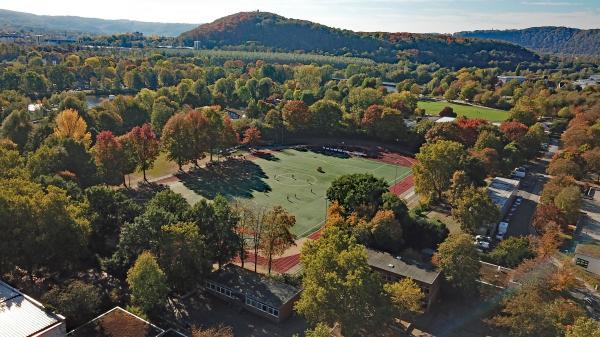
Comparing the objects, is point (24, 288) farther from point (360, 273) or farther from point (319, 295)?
point (360, 273)

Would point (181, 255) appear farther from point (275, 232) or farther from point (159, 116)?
point (159, 116)

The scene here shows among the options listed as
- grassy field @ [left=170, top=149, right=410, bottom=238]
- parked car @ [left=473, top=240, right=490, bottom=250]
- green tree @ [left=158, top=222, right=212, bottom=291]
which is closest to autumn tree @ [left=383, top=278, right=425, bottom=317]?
green tree @ [left=158, top=222, right=212, bottom=291]

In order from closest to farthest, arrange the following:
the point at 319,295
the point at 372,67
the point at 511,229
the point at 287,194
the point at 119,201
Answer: the point at 319,295
the point at 119,201
the point at 511,229
the point at 287,194
the point at 372,67

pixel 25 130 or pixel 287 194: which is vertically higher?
pixel 25 130

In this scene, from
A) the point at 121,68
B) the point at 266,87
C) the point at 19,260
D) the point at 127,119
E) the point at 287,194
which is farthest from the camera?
the point at 121,68

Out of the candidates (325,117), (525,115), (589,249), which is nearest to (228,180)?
(325,117)

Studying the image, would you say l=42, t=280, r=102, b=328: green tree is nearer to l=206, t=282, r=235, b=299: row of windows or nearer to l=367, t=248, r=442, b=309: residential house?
l=206, t=282, r=235, b=299: row of windows

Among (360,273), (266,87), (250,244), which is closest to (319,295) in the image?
(360,273)
